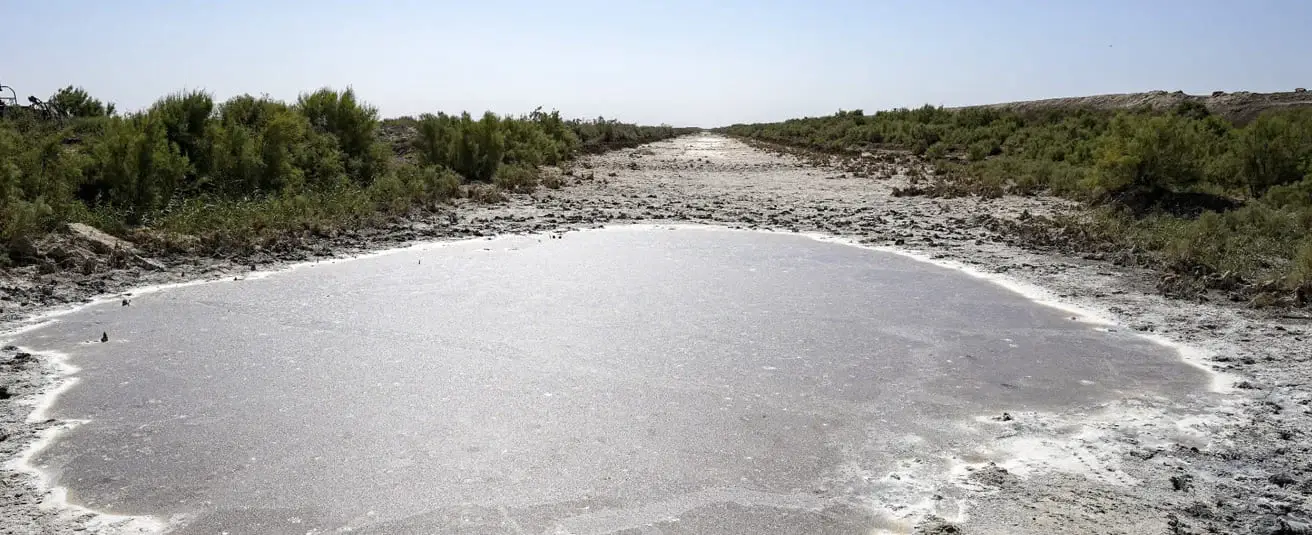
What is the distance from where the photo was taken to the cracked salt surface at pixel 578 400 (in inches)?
153

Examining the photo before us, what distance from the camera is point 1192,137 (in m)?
13.5

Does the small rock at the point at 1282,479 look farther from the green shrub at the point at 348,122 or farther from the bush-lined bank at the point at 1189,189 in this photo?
the green shrub at the point at 348,122

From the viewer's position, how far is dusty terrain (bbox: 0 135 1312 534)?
3768mm

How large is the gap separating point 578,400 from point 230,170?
10.1m

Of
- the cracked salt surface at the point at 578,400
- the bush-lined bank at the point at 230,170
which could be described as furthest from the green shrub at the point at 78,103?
the cracked salt surface at the point at 578,400

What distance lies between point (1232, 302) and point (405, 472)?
6.93 meters

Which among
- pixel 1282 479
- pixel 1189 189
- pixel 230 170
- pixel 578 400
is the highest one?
pixel 230 170

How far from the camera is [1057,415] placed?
5.00m

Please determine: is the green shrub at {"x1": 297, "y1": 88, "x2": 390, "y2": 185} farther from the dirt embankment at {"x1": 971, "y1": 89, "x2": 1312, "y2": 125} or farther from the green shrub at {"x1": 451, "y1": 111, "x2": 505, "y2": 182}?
the dirt embankment at {"x1": 971, "y1": 89, "x2": 1312, "y2": 125}

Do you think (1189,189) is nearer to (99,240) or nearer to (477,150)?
(477,150)

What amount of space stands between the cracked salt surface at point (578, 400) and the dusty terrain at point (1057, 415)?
94mm

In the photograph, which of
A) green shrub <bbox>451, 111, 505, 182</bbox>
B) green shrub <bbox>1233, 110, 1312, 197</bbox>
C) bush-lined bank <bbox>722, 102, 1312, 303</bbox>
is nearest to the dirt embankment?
bush-lined bank <bbox>722, 102, 1312, 303</bbox>

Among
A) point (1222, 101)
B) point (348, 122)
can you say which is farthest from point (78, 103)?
point (1222, 101)

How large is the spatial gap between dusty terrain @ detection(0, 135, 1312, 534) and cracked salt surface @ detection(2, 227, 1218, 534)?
9cm
